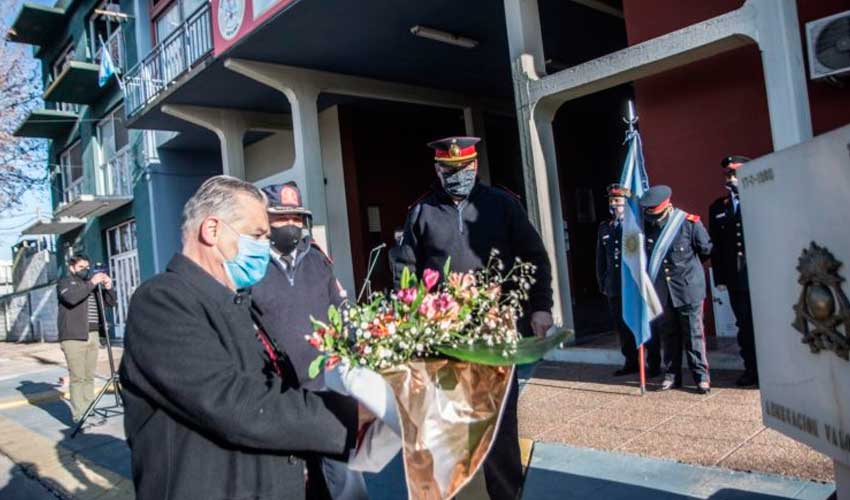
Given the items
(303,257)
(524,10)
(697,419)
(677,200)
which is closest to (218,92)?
(524,10)

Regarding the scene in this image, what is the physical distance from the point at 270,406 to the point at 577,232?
1340 centimetres

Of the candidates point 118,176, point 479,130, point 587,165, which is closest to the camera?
point 479,130

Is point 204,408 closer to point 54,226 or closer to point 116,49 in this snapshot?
point 116,49

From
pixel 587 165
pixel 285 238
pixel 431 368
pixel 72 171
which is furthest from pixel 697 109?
pixel 72 171

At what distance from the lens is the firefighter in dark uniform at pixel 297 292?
279 centimetres

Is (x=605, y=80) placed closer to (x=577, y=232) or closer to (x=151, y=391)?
(x=151, y=391)

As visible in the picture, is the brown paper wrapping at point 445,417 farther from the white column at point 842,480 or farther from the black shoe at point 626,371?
the black shoe at point 626,371

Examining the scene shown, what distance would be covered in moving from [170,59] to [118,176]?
22.7 ft

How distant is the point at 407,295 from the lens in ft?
5.92

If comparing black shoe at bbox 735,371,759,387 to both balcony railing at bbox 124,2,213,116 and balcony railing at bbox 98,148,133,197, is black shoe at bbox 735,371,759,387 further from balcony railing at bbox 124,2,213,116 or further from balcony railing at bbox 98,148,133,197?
balcony railing at bbox 98,148,133,197

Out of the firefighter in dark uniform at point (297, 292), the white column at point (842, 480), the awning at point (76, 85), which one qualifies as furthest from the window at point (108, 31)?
the white column at point (842, 480)

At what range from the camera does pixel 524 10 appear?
7094 mm

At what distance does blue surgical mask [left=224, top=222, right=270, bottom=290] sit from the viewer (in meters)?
1.80

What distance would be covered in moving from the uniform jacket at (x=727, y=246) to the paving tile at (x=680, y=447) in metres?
1.70
